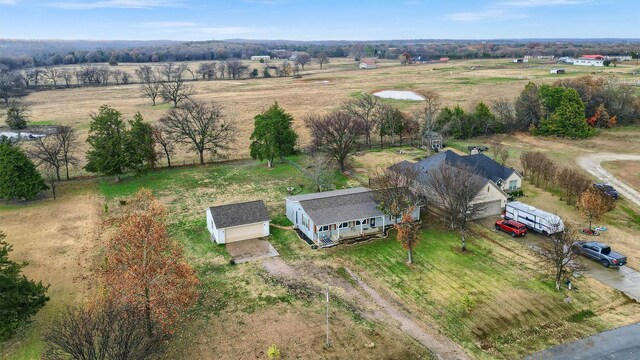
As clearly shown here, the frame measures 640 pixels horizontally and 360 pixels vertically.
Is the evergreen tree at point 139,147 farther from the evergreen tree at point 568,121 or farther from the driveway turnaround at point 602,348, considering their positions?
the evergreen tree at point 568,121

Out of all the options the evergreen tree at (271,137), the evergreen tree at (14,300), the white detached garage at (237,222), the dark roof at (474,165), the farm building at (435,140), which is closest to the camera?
the evergreen tree at (14,300)

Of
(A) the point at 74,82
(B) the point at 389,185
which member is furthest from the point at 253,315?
(A) the point at 74,82

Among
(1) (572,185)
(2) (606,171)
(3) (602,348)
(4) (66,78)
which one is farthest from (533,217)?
(4) (66,78)

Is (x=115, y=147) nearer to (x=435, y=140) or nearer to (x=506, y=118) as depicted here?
(x=435, y=140)

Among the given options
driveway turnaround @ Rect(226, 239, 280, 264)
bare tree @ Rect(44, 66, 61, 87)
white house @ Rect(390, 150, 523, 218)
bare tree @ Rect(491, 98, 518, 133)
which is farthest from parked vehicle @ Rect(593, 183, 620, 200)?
bare tree @ Rect(44, 66, 61, 87)

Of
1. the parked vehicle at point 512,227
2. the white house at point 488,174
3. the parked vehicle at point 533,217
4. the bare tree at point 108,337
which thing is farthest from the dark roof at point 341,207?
the bare tree at point 108,337

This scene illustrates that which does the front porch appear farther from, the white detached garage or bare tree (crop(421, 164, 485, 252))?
bare tree (crop(421, 164, 485, 252))
